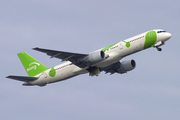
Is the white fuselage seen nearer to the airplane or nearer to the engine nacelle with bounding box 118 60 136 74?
the airplane

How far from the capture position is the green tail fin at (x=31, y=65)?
2319 inches

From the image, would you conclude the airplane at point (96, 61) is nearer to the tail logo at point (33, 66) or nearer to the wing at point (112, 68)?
the wing at point (112, 68)

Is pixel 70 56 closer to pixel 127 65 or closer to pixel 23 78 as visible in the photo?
pixel 23 78

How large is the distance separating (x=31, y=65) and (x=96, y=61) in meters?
14.8

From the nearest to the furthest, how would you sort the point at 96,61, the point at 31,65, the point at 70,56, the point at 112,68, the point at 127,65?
the point at 96,61 < the point at 70,56 < the point at 127,65 < the point at 112,68 < the point at 31,65

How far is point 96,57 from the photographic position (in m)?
50.6

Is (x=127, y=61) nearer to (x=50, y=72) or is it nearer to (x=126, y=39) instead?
(x=126, y=39)

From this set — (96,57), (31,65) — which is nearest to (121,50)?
(96,57)

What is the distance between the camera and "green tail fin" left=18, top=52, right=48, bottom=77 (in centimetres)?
5891

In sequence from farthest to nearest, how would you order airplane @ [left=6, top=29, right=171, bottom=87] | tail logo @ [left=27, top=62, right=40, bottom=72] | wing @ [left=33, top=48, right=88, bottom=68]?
tail logo @ [left=27, top=62, right=40, bottom=72] < airplane @ [left=6, top=29, right=171, bottom=87] < wing @ [left=33, top=48, right=88, bottom=68]

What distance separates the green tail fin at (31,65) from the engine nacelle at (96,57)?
10662 mm

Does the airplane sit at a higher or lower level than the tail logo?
lower

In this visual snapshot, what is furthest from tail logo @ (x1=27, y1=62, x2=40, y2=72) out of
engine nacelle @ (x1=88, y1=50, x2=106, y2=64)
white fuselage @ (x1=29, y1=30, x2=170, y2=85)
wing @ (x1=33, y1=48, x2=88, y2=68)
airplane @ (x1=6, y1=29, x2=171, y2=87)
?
engine nacelle @ (x1=88, y1=50, x2=106, y2=64)

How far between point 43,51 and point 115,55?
35.5 ft
